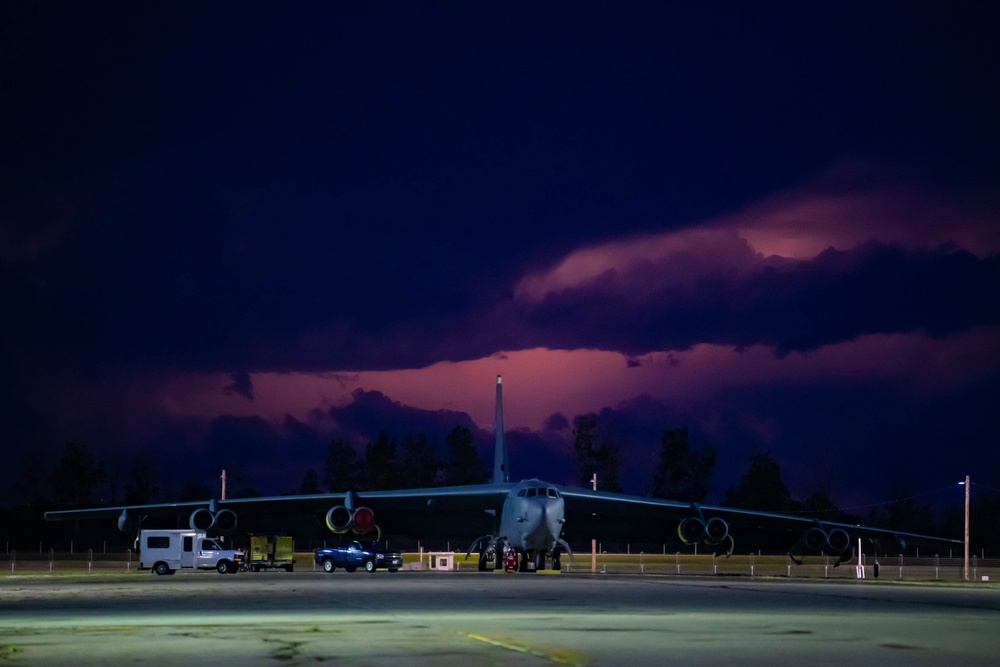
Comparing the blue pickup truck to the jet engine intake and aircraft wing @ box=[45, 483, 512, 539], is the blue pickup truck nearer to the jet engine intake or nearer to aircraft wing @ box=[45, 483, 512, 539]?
the jet engine intake

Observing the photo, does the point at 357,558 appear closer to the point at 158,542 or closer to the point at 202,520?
the point at 202,520

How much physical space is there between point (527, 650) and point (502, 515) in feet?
129

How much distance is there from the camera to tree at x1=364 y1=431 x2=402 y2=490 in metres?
158

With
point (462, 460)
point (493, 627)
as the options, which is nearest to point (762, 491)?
point (462, 460)

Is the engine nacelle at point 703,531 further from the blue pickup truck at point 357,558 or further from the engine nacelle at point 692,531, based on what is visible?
the blue pickup truck at point 357,558

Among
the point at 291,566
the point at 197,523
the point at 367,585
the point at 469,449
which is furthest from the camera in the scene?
the point at 469,449

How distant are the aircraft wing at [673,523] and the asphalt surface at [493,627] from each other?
79.8 ft

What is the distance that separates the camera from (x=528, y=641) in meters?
16.7

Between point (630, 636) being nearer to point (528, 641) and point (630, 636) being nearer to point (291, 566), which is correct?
point (528, 641)

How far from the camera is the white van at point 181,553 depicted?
2077 inches

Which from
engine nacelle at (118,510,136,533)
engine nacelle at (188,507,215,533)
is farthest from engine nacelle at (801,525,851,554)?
engine nacelle at (118,510,136,533)

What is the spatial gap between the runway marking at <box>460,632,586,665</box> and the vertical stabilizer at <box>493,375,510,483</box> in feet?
151

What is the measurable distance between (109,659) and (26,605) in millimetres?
13231

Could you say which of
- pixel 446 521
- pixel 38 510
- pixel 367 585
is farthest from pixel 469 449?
pixel 367 585
